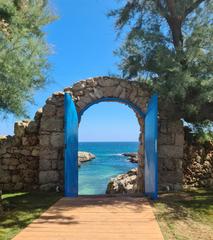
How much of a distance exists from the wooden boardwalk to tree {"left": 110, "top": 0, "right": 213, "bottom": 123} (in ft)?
8.78

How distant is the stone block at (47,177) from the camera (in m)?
9.77

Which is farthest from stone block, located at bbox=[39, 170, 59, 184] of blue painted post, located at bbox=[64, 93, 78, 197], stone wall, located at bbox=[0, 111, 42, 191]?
blue painted post, located at bbox=[64, 93, 78, 197]

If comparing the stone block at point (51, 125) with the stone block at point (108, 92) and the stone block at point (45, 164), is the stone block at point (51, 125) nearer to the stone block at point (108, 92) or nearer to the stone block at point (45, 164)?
the stone block at point (45, 164)

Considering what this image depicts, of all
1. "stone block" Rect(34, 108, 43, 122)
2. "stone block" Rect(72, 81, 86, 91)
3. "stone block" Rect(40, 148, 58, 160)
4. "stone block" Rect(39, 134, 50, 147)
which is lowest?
"stone block" Rect(40, 148, 58, 160)

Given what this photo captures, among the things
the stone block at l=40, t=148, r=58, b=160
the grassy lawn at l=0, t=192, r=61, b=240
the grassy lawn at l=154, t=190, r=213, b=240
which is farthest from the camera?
the stone block at l=40, t=148, r=58, b=160

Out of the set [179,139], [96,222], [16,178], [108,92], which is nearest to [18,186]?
[16,178]

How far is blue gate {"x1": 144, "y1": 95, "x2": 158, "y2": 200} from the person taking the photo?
333 inches

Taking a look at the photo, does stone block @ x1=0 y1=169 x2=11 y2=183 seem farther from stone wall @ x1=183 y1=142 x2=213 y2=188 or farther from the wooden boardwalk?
stone wall @ x1=183 y1=142 x2=213 y2=188

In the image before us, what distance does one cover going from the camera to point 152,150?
345 inches

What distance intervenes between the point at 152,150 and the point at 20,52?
3.66 meters

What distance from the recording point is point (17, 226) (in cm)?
603

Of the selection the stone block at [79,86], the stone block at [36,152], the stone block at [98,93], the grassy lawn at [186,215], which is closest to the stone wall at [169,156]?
the grassy lawn at [186,215]

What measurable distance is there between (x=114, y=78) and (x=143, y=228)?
4956mm

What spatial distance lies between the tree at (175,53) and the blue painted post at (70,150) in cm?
208
